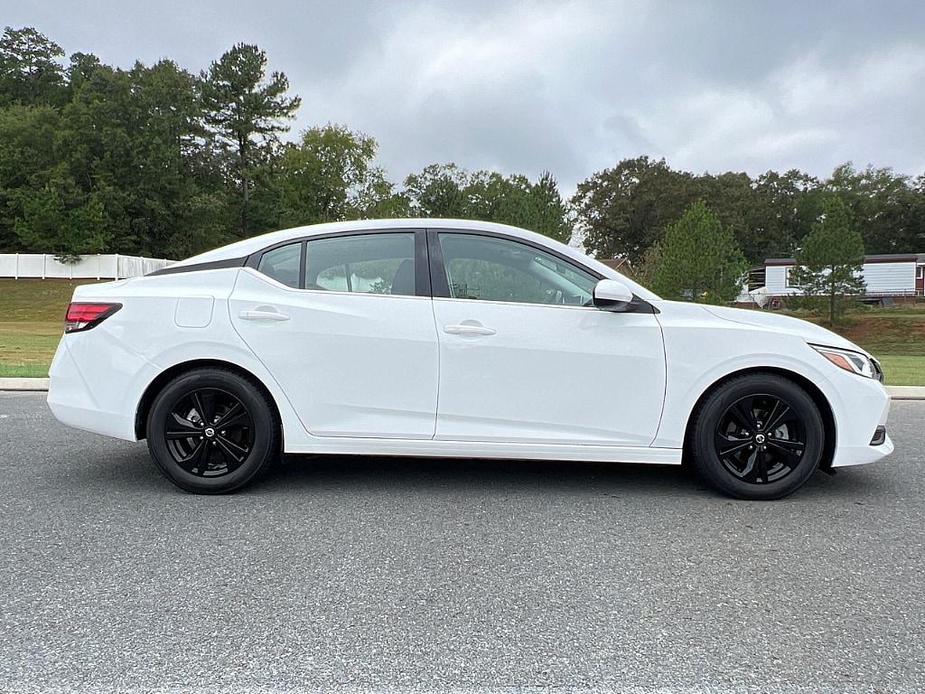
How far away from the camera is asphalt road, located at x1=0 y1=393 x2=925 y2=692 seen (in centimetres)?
213

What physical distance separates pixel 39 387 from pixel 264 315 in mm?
5867

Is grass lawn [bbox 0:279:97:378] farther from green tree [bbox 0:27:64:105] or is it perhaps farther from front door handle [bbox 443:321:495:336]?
green tree [bbox 0:27:64:105]

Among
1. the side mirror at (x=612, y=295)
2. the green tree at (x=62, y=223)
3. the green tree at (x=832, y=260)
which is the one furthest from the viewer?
the green tree at (x=62, y=223)

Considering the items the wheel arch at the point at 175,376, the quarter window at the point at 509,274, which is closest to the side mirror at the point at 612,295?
the quarter window at the point at 509,274

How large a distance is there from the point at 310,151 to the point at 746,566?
68.0m

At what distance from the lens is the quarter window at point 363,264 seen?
407 cm

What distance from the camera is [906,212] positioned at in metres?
77.3

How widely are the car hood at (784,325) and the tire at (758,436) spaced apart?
0.96ft

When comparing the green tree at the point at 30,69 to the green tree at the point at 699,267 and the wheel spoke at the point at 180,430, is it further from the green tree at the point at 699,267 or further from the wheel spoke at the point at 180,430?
the wheel spoke at the point at 180,430

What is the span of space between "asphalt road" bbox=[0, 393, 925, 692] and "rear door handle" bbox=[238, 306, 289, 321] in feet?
3.42

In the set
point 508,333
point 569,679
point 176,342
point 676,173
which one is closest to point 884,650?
point 569,679

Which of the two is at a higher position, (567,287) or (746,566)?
(567,287)

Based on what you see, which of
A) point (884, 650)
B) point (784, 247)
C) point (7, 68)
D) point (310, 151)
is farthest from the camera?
point (784, 247)

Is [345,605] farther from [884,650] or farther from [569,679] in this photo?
[884,650]
